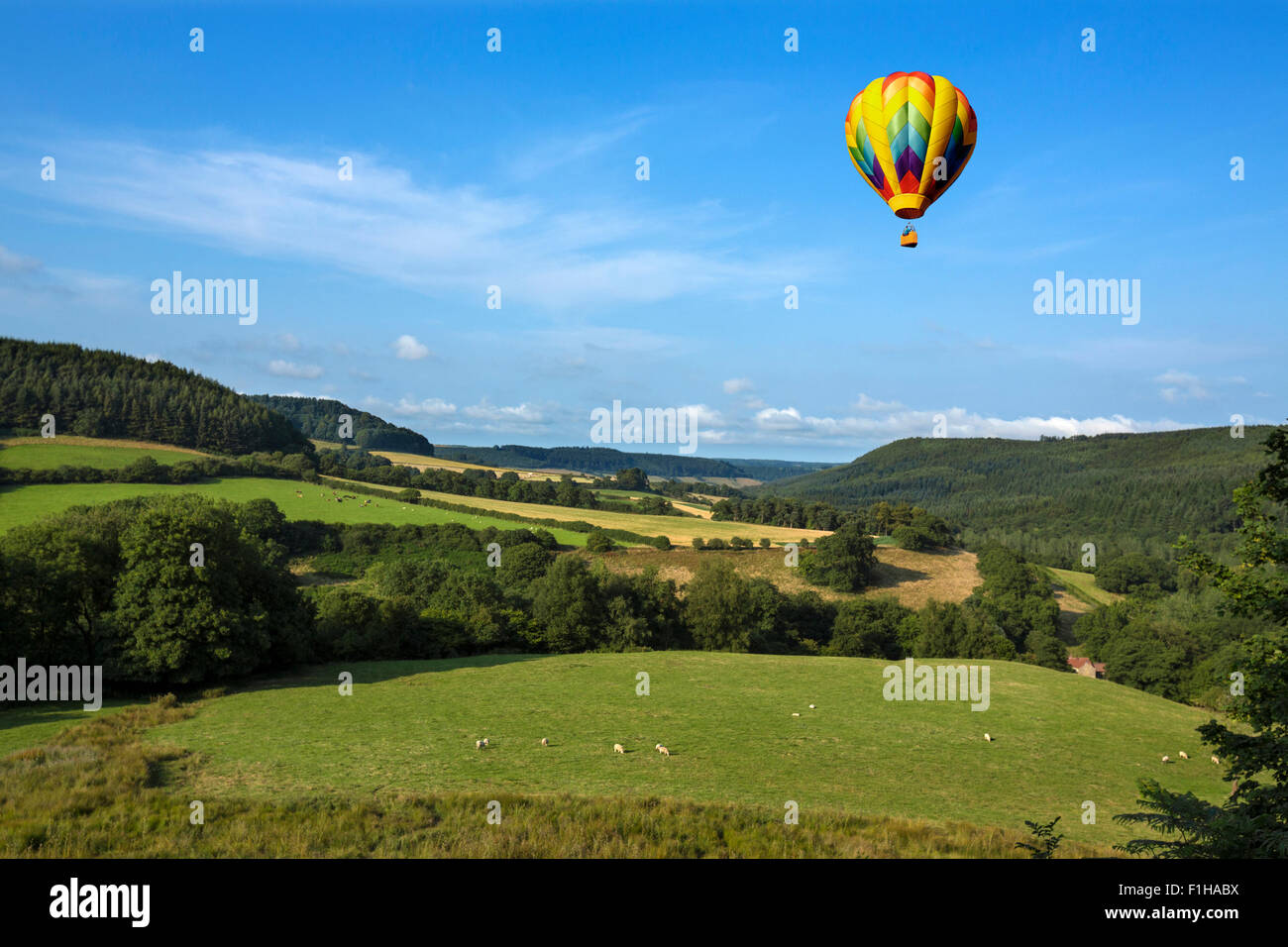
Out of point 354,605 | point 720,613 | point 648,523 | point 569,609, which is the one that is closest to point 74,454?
point 354,605

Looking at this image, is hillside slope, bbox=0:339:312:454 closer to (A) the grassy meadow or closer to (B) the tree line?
(B) the tree line

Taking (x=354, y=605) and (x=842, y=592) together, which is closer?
(x=354, y=605)

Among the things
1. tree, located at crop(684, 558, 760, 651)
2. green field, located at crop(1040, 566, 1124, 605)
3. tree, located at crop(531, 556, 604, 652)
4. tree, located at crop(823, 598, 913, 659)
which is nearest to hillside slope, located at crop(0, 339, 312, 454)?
tree, located at crop(531, 556, 604, 652)

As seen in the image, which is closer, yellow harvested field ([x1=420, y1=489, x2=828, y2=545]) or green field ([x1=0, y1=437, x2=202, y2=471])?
green field ([x1=0, y1=437, x2=202, y2=471])

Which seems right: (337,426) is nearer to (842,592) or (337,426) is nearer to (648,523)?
(648,523)

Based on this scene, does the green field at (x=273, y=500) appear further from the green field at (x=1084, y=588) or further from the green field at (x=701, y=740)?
the green field at (x=1084, y=588)

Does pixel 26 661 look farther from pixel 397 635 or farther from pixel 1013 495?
pixel 1013 495

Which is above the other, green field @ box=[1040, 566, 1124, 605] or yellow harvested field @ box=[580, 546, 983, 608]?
yellow harvested field @ box=[580, 546, 983, 608]
